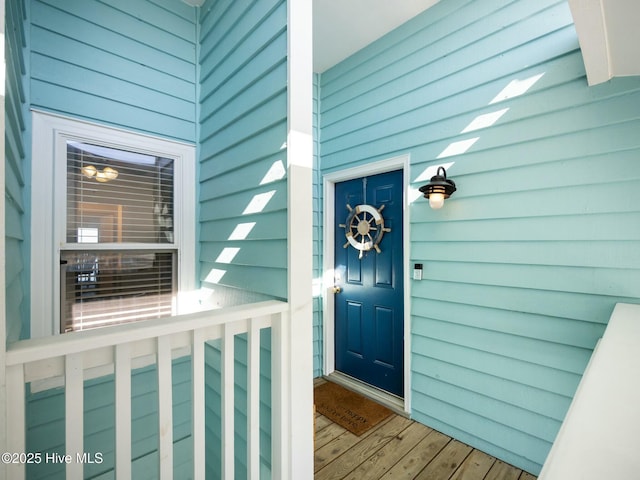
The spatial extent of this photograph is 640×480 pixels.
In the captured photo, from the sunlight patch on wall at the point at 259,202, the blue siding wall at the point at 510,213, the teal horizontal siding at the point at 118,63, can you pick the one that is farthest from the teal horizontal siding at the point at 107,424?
the blue siding wall at the point at 510,213

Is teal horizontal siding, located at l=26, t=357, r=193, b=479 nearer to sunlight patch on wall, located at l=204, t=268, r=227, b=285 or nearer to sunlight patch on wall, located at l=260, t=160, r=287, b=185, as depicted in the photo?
sunlight patch on wall, located at l=204, t=268, r=227, b=285

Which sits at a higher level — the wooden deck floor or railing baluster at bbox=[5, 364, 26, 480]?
railing baluster at bbox=[5, 364, 26, 480]

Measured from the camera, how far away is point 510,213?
194cm

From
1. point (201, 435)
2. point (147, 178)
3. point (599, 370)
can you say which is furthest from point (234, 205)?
point (599, 370)

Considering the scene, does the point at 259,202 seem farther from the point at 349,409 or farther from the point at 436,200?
the point at 349,409

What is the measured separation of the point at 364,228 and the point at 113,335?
7.59 ft

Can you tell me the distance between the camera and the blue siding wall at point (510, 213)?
1.64m

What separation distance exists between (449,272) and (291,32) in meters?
1.89

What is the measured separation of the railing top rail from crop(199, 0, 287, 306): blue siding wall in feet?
0.91

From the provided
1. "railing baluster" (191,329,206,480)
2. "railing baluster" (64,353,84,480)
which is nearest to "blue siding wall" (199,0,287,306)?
"railing baluster" (191,329,206,480)

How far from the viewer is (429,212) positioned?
7.73 feet

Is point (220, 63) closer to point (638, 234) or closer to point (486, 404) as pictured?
point (638, 234)

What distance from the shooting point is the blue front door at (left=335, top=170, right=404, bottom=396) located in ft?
8.74

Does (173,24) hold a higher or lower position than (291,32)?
higher
